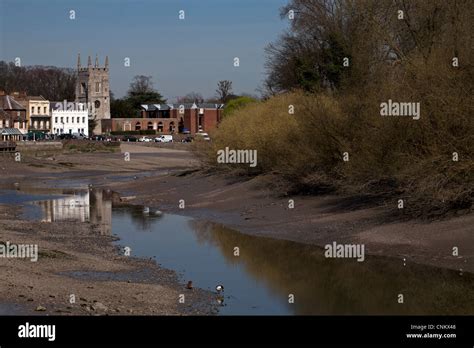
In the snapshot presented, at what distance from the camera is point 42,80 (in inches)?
6767

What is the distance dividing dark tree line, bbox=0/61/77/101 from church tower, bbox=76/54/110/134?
12.0m

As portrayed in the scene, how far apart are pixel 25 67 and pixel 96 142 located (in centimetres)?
6687

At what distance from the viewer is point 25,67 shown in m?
174

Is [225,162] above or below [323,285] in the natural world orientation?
above

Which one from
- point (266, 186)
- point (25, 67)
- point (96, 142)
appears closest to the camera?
point (266, 186)

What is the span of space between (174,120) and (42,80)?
108 ft

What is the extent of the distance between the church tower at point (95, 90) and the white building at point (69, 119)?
474cm

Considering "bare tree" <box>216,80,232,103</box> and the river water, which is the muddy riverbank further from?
"bare tree" <box>216,80,232,103</box>

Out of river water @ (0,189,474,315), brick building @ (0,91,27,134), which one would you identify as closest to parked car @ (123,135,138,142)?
brick building @ (0,91,27,134)

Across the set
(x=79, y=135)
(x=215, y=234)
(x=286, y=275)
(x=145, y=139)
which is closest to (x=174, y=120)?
(x=79, y=135)

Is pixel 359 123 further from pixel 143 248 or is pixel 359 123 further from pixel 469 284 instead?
pixel 469 284

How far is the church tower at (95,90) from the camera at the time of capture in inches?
6048

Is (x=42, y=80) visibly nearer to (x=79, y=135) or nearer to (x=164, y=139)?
(x=79, y=135)
